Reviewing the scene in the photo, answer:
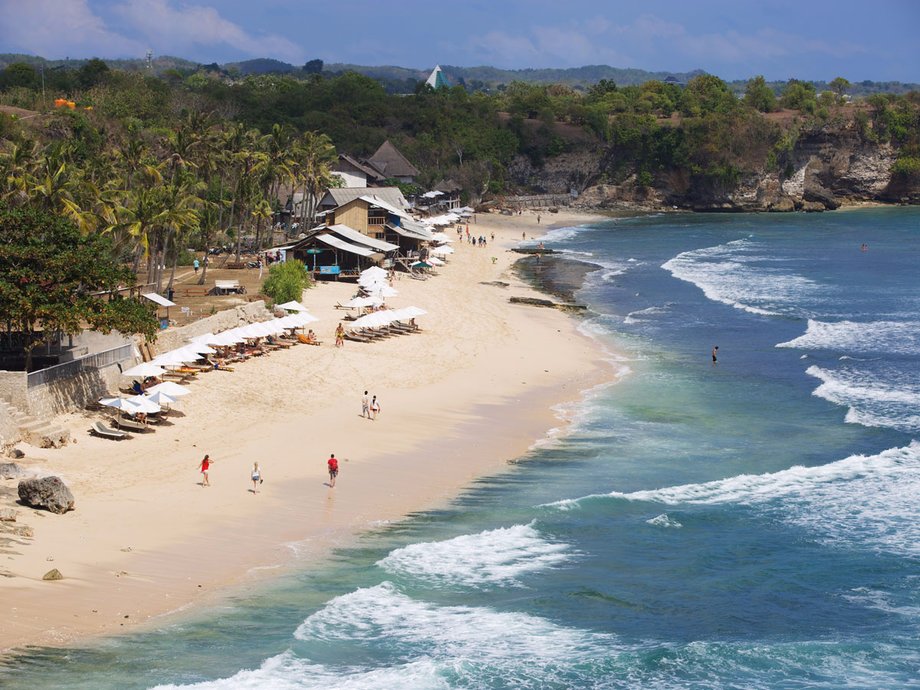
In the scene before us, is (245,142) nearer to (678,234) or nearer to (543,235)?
(543,235)

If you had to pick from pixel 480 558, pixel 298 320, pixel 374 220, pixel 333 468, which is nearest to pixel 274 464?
pixel 333 468

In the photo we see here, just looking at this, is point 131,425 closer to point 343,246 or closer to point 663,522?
point 663,522

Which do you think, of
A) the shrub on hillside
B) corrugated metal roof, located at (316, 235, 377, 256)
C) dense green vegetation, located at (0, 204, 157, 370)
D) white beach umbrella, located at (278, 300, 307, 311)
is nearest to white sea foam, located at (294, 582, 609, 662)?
dense green vegetation, located at (0, 204, 157, 370)

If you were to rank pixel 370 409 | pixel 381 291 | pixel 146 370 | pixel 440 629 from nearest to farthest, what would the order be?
pixel 440 629 < pixel 146 370 < pixel 370 409 < pixel 381 291

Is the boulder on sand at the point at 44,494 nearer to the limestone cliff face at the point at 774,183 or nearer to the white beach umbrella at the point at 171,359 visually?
the white beach umbrella at the point at 171,359

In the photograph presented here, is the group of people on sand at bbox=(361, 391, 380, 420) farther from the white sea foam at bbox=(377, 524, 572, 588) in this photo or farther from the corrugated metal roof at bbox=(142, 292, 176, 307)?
the corrugated metal roof at bbox=(142, 292, 176, 307)

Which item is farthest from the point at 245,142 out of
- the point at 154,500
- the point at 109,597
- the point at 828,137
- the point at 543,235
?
the point at 828,137
